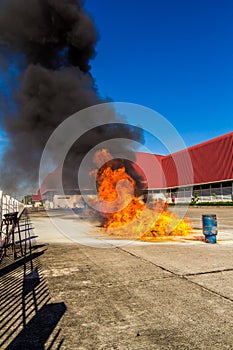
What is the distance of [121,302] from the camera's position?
12.9 ft

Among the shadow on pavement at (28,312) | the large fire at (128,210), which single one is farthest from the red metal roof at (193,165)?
the shadow on pavement at (28,312)

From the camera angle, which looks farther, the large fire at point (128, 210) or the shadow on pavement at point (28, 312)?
the large fire at point (128, 210)

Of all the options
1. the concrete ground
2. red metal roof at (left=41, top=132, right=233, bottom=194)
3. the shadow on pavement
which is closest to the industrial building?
red metal roof at (left=41, top=132, right=233, bottom=194)

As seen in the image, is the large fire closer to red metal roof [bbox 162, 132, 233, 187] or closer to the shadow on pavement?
the shadow on pavement

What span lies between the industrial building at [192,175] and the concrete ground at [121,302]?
27.8 meters

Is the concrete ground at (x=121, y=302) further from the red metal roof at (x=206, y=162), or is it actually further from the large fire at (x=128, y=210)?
the red metal roof at (x=206, y=162)

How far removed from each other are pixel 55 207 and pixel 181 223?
145 feet

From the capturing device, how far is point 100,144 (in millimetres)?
13680

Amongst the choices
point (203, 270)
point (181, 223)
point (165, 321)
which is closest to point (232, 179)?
point (181, 223)

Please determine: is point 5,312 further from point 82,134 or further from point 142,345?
point 82,134

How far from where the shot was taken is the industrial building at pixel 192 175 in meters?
40.8

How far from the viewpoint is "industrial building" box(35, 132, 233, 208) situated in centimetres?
4084

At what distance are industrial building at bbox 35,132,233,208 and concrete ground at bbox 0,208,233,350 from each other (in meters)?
27.8

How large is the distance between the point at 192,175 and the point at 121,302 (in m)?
48.5
